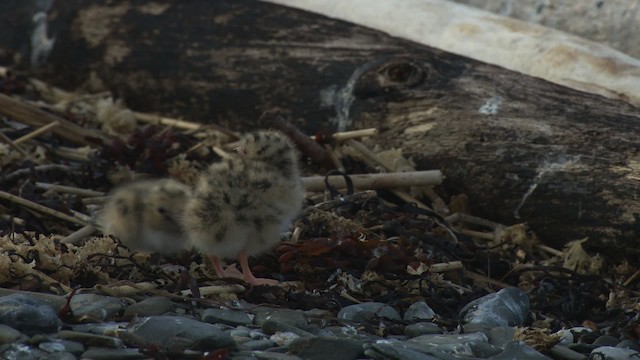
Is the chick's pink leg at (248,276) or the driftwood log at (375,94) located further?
the driftwood log at (375,94)

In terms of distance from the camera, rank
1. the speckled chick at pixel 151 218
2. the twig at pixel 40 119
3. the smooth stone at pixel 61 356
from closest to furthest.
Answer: the smooth stone at pixel 61 356 → the speckled chick at pixel 151 218 → the twig at pixel 40 119

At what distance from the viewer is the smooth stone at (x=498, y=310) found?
5031mm

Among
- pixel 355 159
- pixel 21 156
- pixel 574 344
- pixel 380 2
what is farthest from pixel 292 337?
pixel 380 2

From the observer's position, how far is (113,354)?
3.95 meters

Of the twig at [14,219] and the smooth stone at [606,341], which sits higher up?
the smooth stone at [606,341]

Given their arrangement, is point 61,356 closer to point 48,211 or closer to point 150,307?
point 150,307

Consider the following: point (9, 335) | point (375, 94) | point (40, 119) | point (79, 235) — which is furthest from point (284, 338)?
point (40, 119)

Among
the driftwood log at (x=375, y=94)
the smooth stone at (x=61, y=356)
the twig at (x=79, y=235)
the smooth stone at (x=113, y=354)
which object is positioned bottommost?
the twig at (x=79, y=235)

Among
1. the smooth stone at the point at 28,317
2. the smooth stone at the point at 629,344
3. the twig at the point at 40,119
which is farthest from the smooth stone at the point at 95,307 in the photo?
the twig at the point at 40,119

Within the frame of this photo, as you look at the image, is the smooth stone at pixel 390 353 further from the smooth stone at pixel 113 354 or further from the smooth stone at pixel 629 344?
the smooth stone at pixel 629 344

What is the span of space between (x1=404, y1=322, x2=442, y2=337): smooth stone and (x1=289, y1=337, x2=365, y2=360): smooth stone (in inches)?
23.8

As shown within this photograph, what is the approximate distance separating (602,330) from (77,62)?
4881 millimetres

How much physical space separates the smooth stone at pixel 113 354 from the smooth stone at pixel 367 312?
1.11 m

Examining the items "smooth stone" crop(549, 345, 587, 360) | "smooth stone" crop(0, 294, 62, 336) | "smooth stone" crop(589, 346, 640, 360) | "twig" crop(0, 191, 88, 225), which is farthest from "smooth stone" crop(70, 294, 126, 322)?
"smooth stone" crop(589, 346, 640, 360)
